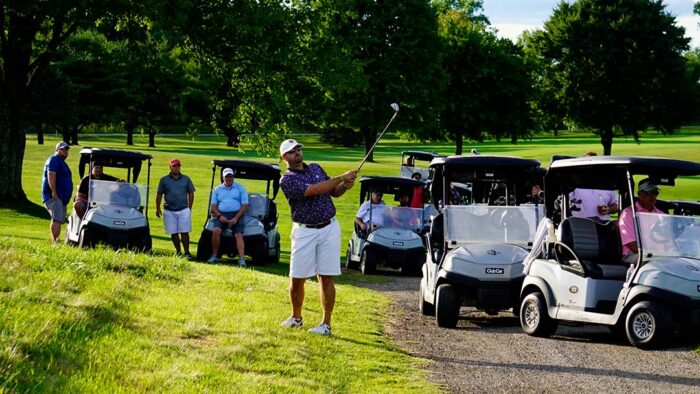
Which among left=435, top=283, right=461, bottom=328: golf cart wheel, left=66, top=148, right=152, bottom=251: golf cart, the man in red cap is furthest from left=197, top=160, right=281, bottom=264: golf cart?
left=435, top=283, right=461, bottom=328: golf cart wheel

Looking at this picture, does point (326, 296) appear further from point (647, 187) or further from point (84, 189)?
point (84, 189)

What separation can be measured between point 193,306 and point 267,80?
691 inches

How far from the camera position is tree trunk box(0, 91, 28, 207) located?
29812 millimetres

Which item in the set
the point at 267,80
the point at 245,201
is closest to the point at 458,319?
the point at 245,201

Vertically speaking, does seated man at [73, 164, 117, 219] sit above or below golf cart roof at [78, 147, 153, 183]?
below

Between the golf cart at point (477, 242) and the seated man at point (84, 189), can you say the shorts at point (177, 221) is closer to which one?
the seated man at point (84, 189)

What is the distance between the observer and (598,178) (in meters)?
12.9

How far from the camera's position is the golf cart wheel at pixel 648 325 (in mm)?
10773

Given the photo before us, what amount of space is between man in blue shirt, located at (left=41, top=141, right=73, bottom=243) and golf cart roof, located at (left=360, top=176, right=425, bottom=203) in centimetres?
651

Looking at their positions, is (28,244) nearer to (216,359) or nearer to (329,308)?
(329,308)

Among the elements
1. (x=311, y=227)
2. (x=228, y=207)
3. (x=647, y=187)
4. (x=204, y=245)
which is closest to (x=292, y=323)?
(x=311, y=227)

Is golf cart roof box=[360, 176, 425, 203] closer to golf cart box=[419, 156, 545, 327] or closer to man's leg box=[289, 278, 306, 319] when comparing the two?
golf cart box=[419, 156, 545, 327]

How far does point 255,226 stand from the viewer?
2112 cm

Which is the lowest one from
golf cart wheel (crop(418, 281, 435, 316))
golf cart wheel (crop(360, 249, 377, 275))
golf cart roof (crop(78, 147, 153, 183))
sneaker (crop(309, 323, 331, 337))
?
golf cart wheel (crop(360, 249, 377, 275))
